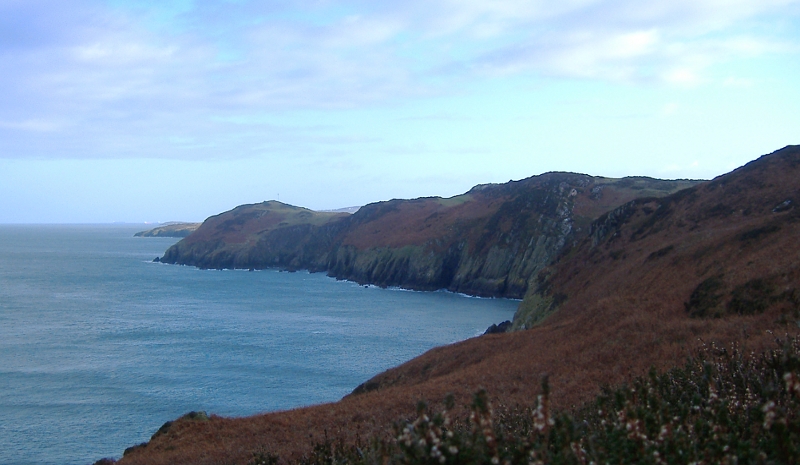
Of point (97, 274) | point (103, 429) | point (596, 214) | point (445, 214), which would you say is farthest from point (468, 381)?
point (97, 274)

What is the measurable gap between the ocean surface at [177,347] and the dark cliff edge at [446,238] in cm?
711

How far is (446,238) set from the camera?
10525cm

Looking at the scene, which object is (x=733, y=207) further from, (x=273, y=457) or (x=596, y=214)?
(x=596, y=214)

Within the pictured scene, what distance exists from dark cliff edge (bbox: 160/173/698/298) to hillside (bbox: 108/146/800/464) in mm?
45948

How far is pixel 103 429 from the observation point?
3312 cm

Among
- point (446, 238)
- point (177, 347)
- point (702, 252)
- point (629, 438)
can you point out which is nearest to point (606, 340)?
point (702, 252)

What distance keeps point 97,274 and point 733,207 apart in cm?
10228

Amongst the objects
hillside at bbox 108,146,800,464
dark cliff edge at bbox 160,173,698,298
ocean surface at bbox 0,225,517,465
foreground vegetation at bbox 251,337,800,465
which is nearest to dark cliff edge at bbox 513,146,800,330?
hillside at bbox 108,146,800,464

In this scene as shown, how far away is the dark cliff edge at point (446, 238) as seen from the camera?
9031 centimetres

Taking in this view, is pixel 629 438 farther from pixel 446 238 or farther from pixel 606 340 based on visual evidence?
pixel 446 238

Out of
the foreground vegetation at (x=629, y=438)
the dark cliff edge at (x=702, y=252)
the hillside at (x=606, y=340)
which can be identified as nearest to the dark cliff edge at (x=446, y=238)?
the dark cliff edge at (x=702, y=252)

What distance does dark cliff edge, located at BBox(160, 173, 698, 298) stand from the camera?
3556 inches

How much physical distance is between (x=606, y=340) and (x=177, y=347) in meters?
41.0

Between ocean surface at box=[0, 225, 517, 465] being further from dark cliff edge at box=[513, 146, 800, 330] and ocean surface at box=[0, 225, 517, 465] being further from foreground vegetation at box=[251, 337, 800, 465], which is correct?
foreground vegetation at box=[251, 337, 800, 465]
